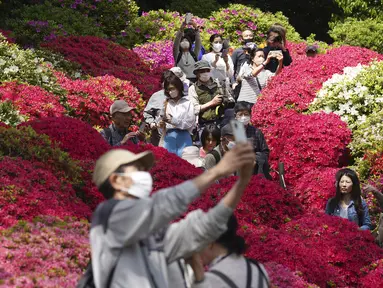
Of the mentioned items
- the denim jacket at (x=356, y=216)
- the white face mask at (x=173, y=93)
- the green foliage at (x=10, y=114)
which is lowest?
the denim jacket at (x=356, y=216)

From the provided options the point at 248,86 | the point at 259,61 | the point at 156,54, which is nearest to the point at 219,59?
the point at 259,61

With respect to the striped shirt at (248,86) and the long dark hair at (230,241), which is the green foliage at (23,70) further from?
the long dark hair at (230,241)

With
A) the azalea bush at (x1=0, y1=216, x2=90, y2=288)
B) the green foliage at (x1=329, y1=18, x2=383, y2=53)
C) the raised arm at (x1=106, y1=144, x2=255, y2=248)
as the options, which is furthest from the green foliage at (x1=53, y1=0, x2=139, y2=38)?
the raised arm at (x1=106, y1=144, x2=255, y2=248)

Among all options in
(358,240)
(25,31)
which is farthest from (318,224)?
(25,31)

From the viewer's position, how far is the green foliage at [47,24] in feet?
58.2

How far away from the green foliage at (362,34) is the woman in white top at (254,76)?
11098 millimetres

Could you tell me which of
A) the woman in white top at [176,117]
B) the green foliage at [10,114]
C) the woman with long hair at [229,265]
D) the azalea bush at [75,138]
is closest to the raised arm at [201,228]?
the woman with long hair at [229,265]

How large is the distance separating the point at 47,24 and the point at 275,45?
624cm

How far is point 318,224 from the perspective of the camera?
25.8 feet

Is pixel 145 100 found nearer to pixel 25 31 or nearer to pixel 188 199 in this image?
pixel 25 31

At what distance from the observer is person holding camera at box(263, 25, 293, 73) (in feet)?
45.2

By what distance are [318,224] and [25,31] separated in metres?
→ 11.4

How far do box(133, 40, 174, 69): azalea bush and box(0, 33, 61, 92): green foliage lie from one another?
5.92 metres

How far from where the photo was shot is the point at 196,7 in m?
25.8
